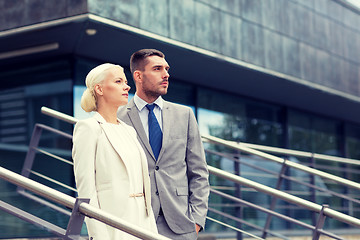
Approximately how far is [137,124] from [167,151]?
0.25 m

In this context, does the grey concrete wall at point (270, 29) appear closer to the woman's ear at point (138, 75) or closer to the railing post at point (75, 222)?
the woman's ear at point (138, 75)

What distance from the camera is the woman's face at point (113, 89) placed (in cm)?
323

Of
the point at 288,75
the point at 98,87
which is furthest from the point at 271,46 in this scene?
the point at 98,87

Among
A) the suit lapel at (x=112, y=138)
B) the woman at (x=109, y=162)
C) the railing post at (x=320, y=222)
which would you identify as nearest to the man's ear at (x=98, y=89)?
the woman at (x=109, y=162)

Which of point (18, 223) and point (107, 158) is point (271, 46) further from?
point (107, 158)

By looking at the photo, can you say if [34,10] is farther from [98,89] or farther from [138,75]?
[98,89]

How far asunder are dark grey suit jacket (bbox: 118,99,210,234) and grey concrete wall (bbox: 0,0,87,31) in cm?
424

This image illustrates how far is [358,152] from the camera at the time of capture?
56.5 feet

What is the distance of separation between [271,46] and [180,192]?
8.02 m

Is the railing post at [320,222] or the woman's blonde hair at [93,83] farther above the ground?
the woman's blonde hair at [93,83]

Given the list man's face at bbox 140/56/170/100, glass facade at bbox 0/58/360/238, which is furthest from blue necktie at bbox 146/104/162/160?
glass facade at bbox 0/58/360/238

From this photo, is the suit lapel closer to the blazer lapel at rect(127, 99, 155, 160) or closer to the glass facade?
the blazer lapel at rect(127, 99, 155, 160)

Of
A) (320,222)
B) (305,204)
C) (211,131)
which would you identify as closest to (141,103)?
(305,204)

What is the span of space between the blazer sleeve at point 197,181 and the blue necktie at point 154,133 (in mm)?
188
